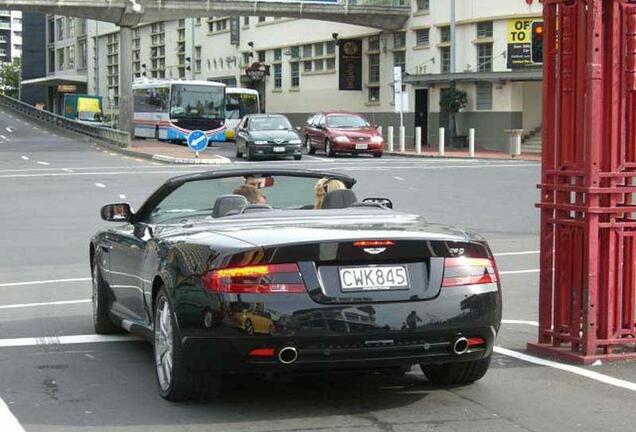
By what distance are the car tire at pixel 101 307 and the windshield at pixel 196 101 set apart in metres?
43.7

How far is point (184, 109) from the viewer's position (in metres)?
52.1

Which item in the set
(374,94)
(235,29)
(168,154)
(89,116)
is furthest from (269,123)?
(89,116)

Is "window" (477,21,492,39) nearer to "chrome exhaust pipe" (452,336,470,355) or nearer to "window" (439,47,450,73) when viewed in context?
"window" (439,47,450,73)

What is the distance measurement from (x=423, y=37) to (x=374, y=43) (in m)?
5.45

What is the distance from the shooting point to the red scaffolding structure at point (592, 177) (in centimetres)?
720

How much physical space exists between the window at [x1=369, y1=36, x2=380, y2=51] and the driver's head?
53.8m

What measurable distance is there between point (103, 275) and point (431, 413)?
3.57m

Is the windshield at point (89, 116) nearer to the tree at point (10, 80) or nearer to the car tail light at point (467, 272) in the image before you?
the tree at point (10, 80)

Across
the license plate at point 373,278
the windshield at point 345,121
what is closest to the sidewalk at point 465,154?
the windshield at point 345,121

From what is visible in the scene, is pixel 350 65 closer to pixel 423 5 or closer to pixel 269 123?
pixel 423 5

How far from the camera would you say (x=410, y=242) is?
19.6 feet

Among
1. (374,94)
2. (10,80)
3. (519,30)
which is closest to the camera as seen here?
(519,30)

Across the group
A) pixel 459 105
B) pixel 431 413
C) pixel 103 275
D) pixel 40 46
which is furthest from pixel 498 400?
pixel 40 46

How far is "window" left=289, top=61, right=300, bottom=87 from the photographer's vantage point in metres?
70.0
